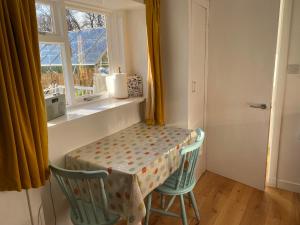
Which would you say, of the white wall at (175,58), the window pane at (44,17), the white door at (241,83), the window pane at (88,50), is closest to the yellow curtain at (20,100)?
A: the window pane at (44,17)

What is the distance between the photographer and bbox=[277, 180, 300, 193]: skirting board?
7.63 feet

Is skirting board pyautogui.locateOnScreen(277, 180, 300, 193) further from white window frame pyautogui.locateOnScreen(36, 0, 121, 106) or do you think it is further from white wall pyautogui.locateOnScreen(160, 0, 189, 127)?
white window frame pyautogui.locateOnScreen(36, 0, 121, 106)

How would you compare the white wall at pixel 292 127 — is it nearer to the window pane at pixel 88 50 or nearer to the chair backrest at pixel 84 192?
the window pane at pixel 88 50

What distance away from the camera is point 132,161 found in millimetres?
1459

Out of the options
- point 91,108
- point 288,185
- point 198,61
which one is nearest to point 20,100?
point 91,108

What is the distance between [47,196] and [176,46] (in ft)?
5.24

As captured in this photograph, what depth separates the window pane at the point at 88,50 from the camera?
76.5 inches

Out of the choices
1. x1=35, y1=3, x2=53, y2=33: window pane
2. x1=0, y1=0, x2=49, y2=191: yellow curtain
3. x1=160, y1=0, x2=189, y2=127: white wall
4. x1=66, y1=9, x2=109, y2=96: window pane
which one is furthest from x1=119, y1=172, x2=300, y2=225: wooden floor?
x1=35, y1=3, x2=53, y2=33: window pane

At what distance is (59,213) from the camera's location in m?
1.67

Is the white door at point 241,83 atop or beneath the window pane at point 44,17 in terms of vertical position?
beneath

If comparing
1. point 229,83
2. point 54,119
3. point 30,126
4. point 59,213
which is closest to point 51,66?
point 54,119

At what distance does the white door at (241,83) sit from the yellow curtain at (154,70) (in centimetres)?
66

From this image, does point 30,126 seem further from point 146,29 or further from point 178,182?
point 146,29

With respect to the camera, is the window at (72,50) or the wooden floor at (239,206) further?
the wooden floor at (239,206)
